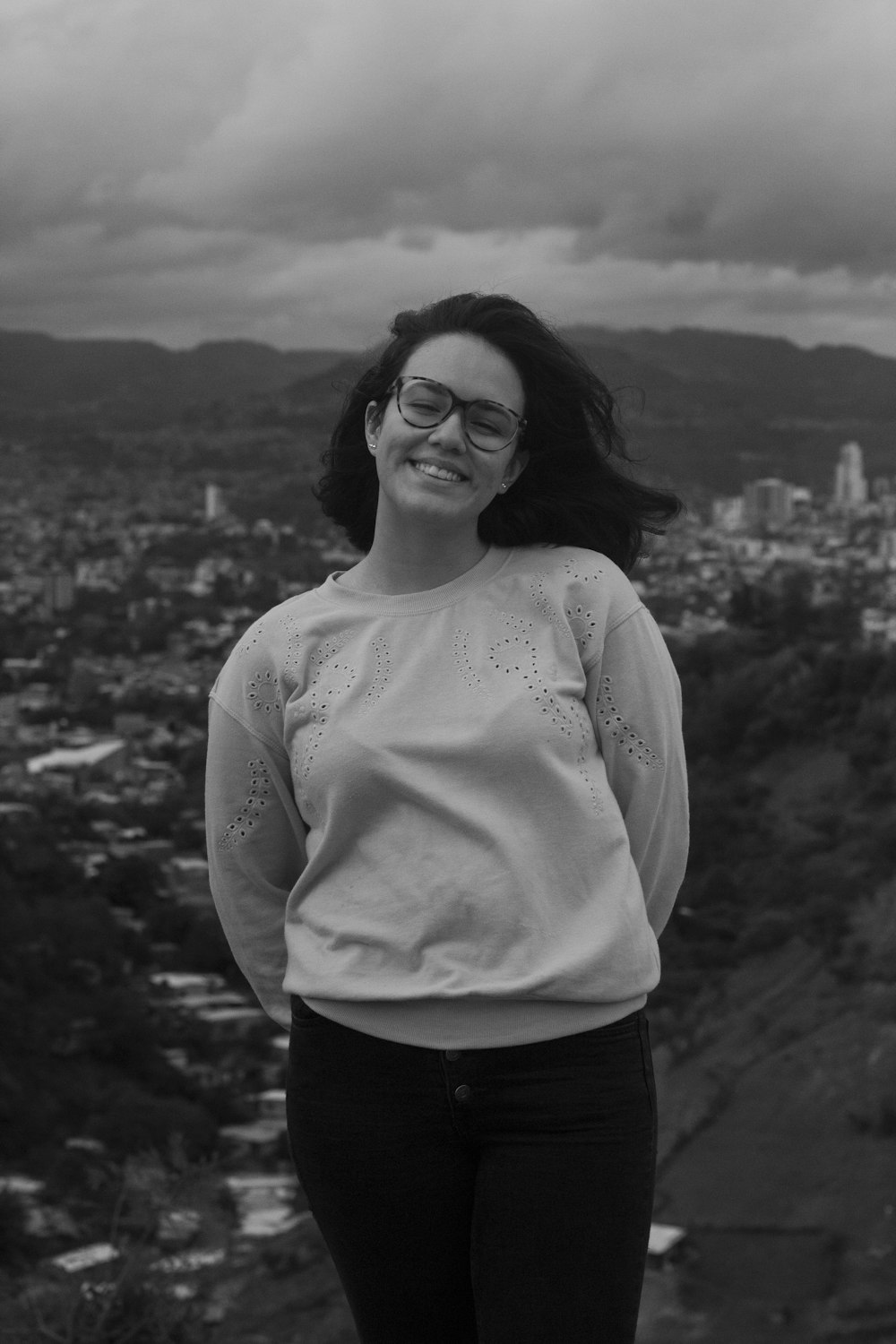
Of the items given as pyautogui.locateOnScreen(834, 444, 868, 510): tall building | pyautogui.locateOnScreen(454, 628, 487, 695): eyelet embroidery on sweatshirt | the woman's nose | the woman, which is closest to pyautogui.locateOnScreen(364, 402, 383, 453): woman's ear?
the woman

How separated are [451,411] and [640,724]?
0.29 m

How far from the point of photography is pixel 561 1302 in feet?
4.14

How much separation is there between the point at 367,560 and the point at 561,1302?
1.95 ft

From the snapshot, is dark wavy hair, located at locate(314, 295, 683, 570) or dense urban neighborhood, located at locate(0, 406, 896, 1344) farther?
dense urban neighborhood, located at locate(0, 406, 896, 1344)

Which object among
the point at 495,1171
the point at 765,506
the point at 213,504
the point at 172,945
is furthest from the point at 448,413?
the point at 213,504

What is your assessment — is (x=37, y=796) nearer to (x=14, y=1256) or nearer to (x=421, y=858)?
(x=14, y=1256)

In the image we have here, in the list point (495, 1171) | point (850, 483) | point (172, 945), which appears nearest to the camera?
point (495, 1171)

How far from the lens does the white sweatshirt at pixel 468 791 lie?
1278 mm

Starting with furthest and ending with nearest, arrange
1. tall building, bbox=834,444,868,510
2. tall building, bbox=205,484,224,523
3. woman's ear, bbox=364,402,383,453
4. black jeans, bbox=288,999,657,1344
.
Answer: tall building, bbox=205,484,224,523
tall building, bbox=834,444,868,510
woman's ear, bbox=364,402,383,453
black jeans, bbox=288,999,657,1344

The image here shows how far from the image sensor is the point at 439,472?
1.41m

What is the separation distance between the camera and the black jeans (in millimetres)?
1265

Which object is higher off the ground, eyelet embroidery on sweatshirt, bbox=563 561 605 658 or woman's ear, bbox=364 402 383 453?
woman's ear, bbox=364 402 383 453

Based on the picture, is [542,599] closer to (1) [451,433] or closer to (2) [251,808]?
(1) [451,433]

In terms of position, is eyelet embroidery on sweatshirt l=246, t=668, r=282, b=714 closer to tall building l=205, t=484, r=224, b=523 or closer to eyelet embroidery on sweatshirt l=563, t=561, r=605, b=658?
eyelet embroidery on sweatshirt l=563, t=561, r=605, b=658
